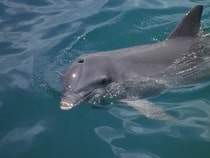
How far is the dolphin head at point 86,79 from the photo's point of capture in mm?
7184

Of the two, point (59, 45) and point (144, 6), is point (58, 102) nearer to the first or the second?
point (59, 45)

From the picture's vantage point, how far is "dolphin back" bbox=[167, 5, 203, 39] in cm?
833

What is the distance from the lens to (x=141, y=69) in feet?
25.6

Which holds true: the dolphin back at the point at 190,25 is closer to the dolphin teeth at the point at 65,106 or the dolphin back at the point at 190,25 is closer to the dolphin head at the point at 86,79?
the dolphin head at the point at 86,79

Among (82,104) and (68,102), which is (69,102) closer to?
(68,102)

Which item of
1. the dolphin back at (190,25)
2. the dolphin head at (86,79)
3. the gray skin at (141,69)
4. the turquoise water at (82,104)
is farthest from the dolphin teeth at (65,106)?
the dolphin back at (190,25)

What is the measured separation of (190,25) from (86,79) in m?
2.70

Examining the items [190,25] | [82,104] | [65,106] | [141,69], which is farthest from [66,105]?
[190,25]

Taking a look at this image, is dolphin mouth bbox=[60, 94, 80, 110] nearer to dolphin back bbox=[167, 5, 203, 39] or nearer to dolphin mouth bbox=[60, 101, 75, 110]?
dolphin mouth bbox=[60, 101, 75, 110]

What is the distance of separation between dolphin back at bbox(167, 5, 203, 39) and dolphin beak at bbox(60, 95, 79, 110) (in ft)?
9.33

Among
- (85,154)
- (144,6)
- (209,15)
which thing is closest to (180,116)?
(85,154)

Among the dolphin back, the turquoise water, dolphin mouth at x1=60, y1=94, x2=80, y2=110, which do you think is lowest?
the turquoise water

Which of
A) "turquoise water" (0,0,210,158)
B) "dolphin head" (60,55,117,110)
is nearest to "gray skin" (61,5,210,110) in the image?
"dolphin head" (60,55,117,110)

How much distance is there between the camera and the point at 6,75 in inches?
369
